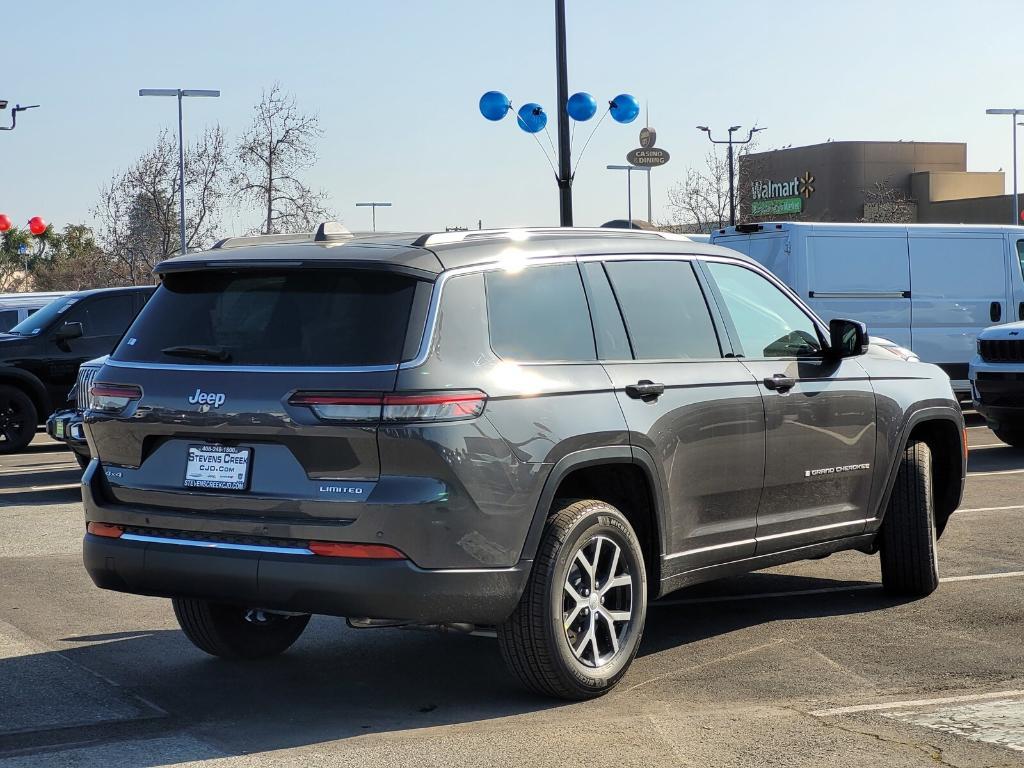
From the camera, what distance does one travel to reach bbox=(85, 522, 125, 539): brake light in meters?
5.80

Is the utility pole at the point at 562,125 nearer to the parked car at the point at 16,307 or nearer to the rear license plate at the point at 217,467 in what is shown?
the parked car at the point at 16,307

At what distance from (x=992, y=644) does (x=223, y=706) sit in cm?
335

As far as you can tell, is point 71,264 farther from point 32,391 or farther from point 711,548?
point 711,548

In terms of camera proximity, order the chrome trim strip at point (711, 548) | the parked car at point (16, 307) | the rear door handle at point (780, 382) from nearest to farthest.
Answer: the chrome trim strip at point (711, 548) → the rear door handle at point (780, 382) → the parked car at point (16, 307)

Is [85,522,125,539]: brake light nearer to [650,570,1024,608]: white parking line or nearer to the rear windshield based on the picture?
the rear windshield

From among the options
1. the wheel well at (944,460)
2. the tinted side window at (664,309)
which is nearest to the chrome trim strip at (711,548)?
the tinted side window at (664,309)

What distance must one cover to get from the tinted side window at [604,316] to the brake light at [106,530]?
6.50ft

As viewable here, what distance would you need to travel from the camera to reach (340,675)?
20.9 ft

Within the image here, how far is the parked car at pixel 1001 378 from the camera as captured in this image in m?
14.9

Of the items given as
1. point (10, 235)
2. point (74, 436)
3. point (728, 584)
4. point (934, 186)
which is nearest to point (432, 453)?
point (728, 584)

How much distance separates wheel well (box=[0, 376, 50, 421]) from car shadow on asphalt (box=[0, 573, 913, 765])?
1012cm

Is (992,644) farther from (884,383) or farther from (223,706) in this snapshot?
(223,706)

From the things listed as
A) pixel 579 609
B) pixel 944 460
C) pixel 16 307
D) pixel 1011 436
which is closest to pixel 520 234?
pixel 579 609

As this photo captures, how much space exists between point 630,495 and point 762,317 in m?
1.39
